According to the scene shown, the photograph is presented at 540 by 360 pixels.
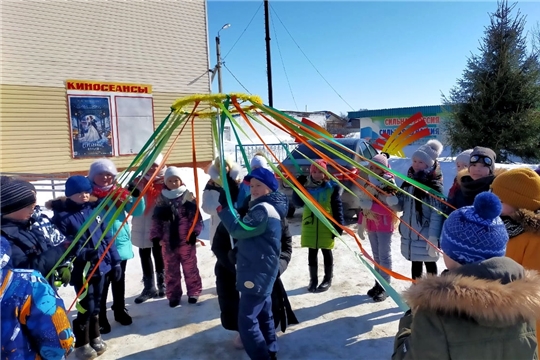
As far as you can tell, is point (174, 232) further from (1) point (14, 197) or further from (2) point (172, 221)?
(1) point (14, 197)

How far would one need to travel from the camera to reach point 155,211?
162 inches

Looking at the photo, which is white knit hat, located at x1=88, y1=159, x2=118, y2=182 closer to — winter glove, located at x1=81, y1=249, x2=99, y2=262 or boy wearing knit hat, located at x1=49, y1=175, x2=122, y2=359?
boy wearing knit hat, located at x1=49, y1=175, x2=122, y2=359

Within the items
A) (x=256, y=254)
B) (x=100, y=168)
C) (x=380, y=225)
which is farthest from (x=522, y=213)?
(x=100, y=168)

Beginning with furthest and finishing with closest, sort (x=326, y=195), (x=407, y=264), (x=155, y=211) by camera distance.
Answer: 1. (x=407, y=264)
2. (x=326, y=195)
3. (x=155, y=211)

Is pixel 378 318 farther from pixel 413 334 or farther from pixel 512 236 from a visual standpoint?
pixel 413 334

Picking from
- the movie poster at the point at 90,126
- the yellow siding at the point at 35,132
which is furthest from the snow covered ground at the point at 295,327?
the movie poster at the point at 90,126

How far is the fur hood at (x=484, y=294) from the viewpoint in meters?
1.32

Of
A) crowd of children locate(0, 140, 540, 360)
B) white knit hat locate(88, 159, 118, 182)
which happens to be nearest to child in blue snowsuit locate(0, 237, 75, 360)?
crowd of children locate(0, 140, 540, 360)

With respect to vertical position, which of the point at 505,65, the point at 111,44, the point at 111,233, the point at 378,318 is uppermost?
the point at 111,44

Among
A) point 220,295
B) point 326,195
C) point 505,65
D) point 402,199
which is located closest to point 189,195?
point 220,295

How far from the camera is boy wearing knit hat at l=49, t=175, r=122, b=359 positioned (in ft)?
9.96

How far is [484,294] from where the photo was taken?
1320mm

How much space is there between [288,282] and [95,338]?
217 cm

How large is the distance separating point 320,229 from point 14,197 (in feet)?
9.99
